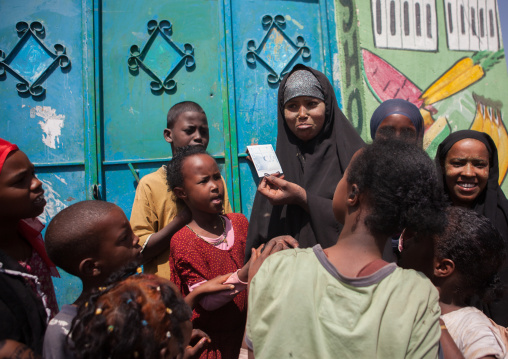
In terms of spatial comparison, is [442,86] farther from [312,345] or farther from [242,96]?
→ [312,345]

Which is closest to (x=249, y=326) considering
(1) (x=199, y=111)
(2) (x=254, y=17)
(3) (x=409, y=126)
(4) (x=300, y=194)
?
(4) (x=300, y=194)

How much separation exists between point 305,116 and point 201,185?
674 millimetres

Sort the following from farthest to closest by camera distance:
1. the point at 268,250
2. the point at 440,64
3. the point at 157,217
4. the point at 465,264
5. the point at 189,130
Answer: the point at 440,64 < the point at 189,130 < the point at 157,217 < the point at 465,264 < the point at 268,250

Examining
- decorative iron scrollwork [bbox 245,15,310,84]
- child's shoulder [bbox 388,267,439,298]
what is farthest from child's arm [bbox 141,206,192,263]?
decorative iron scrollwork [bbox 245,15,310,84]

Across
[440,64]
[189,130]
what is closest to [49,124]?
[189,130]

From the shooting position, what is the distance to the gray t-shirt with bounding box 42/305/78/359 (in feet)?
3.90

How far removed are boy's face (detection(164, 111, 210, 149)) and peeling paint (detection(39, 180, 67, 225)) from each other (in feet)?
3.95

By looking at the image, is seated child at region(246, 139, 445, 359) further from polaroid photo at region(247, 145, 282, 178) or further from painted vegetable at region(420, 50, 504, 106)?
painted vegetable at region(420, 50, 504, 106)

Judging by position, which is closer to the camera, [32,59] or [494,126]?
[32,59]

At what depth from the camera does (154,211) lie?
7.88 ft

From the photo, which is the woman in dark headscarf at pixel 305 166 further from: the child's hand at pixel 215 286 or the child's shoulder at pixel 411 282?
the child's shoulder at pixel 411 282

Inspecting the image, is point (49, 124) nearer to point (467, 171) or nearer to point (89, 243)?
point (89, 243)

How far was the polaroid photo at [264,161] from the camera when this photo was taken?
2.03 meters

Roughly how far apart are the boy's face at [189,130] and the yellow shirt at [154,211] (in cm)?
37
